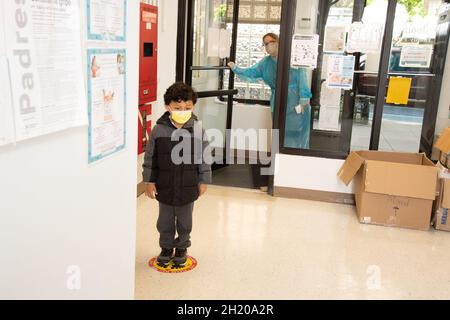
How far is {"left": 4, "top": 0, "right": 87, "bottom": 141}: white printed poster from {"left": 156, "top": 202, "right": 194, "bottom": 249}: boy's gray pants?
153 cm

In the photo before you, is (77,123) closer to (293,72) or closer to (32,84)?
(32,84)

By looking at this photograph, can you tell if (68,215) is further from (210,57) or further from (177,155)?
(210,57)

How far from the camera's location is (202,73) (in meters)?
4.85

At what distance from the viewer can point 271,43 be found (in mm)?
4562

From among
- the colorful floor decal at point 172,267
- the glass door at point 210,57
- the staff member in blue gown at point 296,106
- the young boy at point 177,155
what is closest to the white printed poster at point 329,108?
the staff member in blue gown at point 296,106

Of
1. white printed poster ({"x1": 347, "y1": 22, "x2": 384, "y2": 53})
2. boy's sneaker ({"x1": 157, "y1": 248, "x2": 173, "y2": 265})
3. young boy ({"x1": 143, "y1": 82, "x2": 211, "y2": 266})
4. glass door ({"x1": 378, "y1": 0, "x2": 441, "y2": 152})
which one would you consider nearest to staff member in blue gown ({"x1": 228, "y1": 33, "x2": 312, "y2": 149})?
white printed poster ({"x1": 347, "y1": 22, "x2": 384, "y2": 53})

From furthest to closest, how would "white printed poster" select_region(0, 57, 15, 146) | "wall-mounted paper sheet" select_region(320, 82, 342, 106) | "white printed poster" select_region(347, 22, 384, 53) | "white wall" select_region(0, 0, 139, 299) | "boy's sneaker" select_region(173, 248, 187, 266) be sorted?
1. "wall-mounted paper sheet" select_region(320, 82, 342, 106)
2. "white printed poster" select_region(347, 22, 384, 53)
3. "boy's sneaker" select_region(173, 248, 187, 266)
4. "white wall" select_region(0, 0, 139, 299)
5. "white printed poster" select_region(0, 57, 15, 146)

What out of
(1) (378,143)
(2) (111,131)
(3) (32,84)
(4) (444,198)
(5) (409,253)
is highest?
(3) (32,84)

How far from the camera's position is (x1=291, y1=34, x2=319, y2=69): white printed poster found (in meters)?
4.20

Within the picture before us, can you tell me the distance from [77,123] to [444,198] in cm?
314

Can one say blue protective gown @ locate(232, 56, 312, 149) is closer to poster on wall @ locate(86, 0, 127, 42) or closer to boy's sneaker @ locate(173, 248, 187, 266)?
boy's sneaker @ locate(173, 248, 187, 266)

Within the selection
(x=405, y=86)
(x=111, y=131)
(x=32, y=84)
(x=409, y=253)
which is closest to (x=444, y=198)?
(x=409, y=253)

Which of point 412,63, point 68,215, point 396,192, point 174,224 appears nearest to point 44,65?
point 68,215
